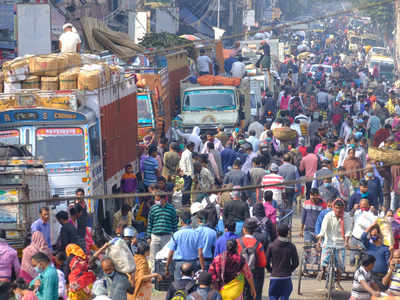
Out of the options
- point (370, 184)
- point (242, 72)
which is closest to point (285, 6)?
point (242, 72)

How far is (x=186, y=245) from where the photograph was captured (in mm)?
11227

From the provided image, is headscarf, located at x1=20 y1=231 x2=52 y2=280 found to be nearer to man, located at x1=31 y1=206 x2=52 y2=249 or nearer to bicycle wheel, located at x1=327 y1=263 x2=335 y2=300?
man, located at x1=31 y1=206 x2=52 y2=249

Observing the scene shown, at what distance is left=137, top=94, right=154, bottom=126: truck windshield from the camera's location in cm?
2259

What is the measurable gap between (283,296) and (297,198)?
26.8ft

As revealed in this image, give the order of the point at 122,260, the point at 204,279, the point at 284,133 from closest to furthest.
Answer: the point at 204,279 → the point at 122,260 → the point at 284,133

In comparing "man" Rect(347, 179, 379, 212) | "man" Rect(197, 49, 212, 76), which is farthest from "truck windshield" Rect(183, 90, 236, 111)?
"man" Rect(347, 179, 379, 212)

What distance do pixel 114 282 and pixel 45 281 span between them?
73 cm

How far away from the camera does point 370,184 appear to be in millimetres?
15336

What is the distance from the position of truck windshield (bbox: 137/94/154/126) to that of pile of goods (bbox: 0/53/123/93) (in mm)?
5693

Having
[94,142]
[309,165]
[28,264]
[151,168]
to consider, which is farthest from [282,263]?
[151,168]

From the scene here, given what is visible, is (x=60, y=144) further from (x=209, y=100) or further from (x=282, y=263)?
(x=209, y=100)

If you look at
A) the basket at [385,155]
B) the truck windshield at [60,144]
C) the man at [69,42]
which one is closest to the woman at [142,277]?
the truck windshield at [60,144]

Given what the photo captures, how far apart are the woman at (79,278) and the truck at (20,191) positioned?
2309 mm

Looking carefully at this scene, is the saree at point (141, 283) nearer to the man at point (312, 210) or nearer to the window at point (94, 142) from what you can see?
the man at point (312, 210)
